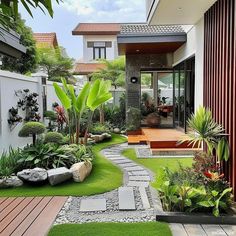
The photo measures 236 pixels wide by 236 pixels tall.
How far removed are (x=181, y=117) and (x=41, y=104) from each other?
5037 millimetres

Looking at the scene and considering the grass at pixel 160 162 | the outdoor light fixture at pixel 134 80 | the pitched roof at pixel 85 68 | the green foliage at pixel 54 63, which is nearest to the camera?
the grass at pixel 160 162

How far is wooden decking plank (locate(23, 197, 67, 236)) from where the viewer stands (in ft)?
14.7

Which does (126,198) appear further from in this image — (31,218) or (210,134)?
(210,134)

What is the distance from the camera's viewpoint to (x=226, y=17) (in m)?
5.96

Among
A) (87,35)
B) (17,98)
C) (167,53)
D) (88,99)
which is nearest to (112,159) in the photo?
(88,99)

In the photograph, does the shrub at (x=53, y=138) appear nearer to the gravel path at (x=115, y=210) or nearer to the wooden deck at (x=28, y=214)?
the gravel path at (x=115, y=210)

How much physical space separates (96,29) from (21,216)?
23.6 metres

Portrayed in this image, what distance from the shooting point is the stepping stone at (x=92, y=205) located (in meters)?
Result: 5.38

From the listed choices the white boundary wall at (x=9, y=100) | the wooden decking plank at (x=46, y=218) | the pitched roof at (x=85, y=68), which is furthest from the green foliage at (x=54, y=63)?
the wooden decking plank at (x=46, y=218)

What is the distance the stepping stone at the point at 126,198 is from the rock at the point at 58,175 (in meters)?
1.08

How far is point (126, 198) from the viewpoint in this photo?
5.89m

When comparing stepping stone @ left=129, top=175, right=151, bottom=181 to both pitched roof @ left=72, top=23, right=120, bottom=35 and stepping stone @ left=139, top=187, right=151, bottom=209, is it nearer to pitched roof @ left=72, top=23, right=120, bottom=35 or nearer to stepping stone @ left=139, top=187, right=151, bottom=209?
stepping stone @ left=139, top=187, right=151, bottom=209

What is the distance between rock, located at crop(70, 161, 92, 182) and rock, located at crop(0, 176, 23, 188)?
1.02 meters

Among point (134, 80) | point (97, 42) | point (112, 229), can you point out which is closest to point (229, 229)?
point (112, 229)
